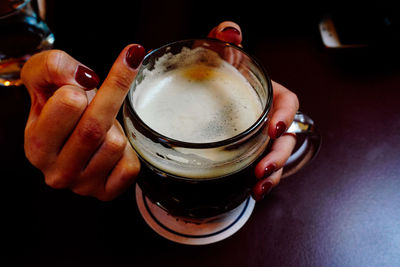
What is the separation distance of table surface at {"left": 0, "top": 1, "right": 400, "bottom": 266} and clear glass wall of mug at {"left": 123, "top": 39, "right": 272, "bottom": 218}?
0.10 meters

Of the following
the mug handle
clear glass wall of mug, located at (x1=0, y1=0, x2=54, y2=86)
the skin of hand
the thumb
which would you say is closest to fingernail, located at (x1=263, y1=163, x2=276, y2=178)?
the skin of hand

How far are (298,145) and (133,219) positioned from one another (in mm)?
417

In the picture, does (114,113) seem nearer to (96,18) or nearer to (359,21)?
(96,18)

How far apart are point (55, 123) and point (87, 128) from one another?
0.05 metres

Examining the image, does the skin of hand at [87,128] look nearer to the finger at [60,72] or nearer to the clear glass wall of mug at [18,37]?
the finger at [60,72]

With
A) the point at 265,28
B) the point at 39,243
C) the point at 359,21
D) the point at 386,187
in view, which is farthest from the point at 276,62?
the point at 39,243

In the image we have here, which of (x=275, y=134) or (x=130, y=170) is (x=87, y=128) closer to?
(x=130, y=170)

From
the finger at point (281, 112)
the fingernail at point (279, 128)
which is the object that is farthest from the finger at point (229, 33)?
the fingernail at point (279, 128)

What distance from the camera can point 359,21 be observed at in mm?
1118

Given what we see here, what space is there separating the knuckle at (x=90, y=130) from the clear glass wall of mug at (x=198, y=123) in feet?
0.16

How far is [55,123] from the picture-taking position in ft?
1.76

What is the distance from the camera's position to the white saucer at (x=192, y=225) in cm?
71

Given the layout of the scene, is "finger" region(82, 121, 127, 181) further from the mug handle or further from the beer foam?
the mug handle

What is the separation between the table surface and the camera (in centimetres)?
70
